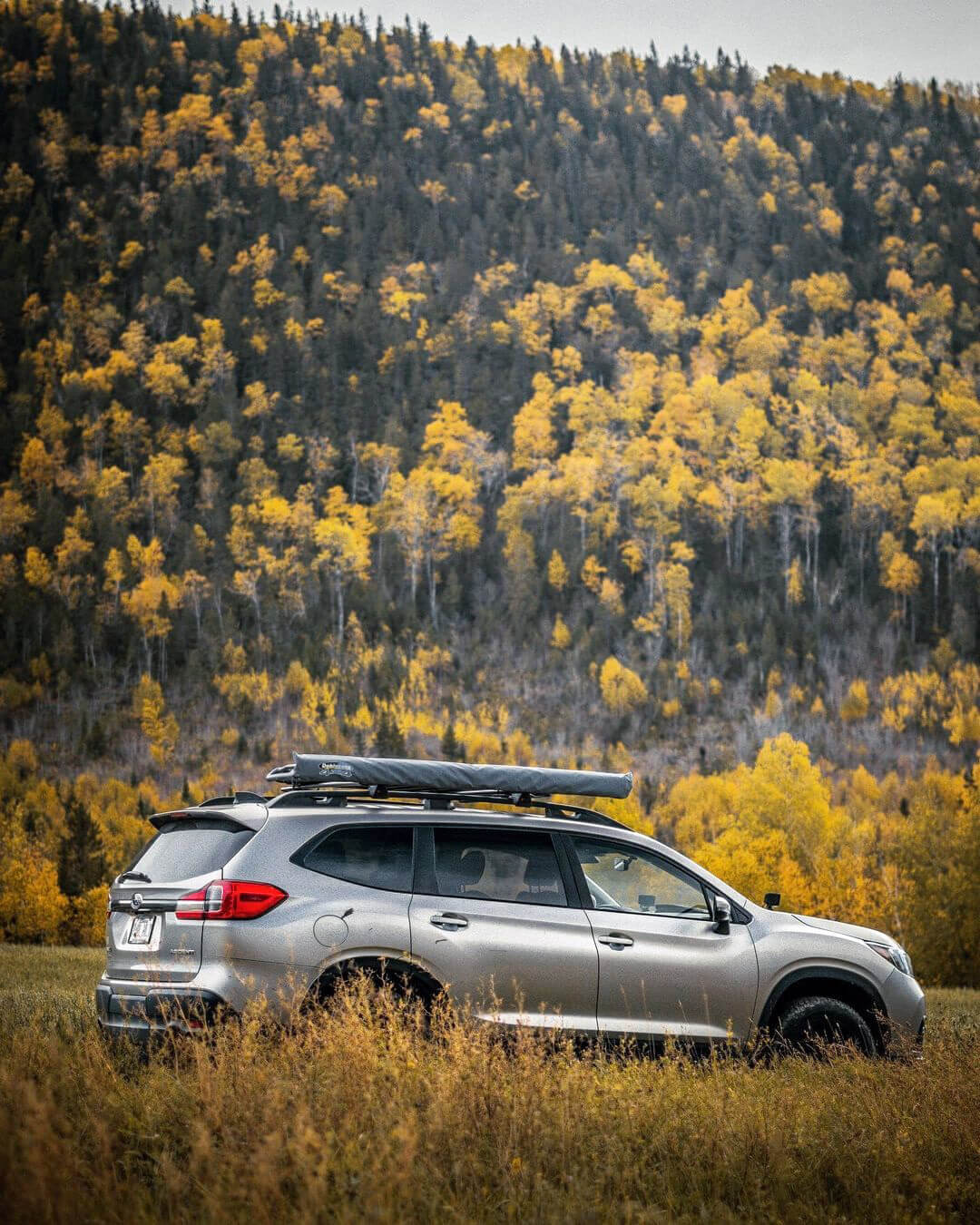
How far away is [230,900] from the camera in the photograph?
745 cm

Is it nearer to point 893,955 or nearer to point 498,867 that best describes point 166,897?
point 498,867

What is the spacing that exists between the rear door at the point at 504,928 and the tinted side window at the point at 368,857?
114 millimetres

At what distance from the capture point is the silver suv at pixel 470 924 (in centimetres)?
745

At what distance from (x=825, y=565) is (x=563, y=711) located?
197 ft

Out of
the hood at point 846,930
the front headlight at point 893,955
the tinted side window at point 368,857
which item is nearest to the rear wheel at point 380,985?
the tinted side window at point 368,857

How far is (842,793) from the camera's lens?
121 meters

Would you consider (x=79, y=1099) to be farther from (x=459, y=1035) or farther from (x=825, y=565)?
(x=825, y=565)

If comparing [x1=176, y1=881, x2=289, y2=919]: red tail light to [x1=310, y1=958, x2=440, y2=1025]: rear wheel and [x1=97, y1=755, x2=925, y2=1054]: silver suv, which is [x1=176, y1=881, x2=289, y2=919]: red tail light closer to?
[x1=97, y1=755, x2=925, y2=1054]: silver suv

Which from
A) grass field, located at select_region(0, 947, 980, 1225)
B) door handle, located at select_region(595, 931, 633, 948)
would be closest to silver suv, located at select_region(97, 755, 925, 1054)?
door handle, located at select_region(595, 931, 633, 948)

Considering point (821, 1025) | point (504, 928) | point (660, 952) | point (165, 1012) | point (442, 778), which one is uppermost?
point (442, 778)

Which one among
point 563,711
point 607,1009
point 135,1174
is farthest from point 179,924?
point 563,711

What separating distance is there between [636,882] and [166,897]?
113 inches

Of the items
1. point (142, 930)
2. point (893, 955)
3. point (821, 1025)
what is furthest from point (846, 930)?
point (142, 930)

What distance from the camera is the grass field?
516cm
